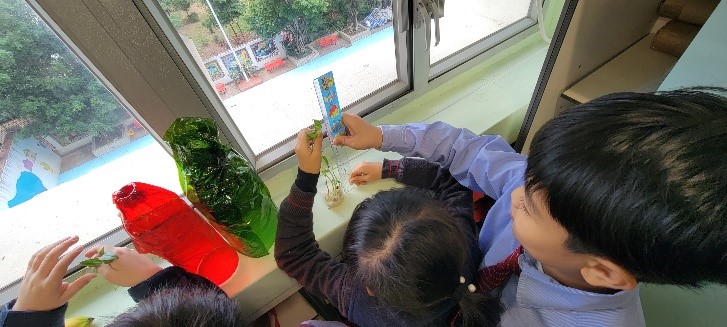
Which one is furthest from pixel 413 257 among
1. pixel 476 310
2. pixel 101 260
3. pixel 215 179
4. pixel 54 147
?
pixel 54 147

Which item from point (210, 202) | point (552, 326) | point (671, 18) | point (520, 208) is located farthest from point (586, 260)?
point (671, 18)

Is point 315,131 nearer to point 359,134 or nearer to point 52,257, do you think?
point 359,134

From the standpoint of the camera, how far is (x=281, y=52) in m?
0.88

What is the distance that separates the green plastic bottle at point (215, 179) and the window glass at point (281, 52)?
16 cm

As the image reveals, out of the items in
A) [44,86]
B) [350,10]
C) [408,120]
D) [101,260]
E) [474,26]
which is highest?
[44,86]

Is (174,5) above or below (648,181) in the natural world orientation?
above

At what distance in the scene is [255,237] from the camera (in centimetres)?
77

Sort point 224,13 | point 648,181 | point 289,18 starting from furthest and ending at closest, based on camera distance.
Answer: point 289,18 → point 224,13 → point 648,181

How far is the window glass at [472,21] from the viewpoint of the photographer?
1.21 metres

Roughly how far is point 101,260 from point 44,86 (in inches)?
12.9

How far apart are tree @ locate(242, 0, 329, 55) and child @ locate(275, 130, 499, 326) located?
0.28 metres

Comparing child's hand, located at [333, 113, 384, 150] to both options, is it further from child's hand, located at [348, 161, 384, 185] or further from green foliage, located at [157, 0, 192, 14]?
green foliage, located at [157, 0, 192, 14]

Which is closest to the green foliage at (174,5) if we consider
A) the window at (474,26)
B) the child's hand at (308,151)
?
the child's hand at (308,151)

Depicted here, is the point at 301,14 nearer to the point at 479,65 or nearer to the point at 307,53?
the point at 307,53
